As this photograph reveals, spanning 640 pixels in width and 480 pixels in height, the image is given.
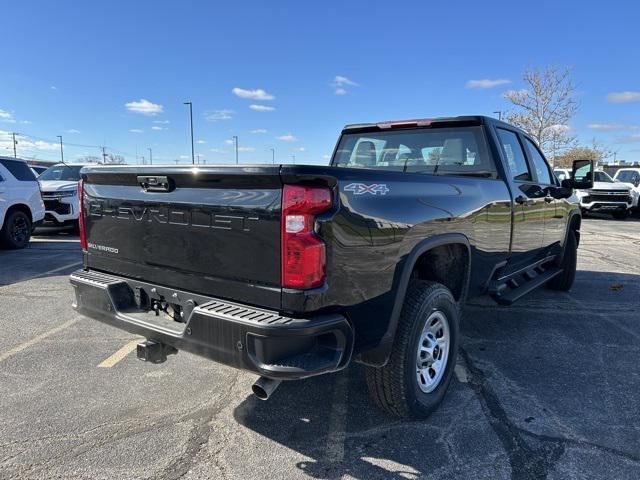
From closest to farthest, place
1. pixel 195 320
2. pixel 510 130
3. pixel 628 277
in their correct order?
1. pixel 195 320
2. pixel 510 130
3. pixel 628 277

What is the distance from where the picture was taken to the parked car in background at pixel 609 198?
1797cm

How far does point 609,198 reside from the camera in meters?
18.2

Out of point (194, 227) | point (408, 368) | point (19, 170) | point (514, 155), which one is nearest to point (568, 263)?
point (514, 155)

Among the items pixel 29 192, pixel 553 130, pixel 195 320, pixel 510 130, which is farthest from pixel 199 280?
pixel 553 130

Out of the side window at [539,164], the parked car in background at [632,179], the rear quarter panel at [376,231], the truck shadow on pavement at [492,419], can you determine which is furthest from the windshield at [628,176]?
the rear quarter panel at [376,231]

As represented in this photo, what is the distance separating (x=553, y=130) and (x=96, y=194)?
108 feet

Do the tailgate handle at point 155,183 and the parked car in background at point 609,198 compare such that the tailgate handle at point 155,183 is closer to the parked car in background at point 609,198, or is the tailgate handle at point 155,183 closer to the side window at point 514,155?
the side window at point 514,155

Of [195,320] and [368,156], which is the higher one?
[368,156]

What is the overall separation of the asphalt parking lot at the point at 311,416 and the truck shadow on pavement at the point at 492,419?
11mm

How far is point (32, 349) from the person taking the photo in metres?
4.24

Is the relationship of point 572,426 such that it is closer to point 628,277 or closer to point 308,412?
point 308,412

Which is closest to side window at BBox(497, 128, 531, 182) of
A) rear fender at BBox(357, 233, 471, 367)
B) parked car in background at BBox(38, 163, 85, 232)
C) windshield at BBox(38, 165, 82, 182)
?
rear fender at BBox(357, 233, 471, 367)

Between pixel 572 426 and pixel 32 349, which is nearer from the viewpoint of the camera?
pixel 572 426

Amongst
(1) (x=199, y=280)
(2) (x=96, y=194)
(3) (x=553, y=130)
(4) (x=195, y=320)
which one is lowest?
(4) (x=195, y=320)
